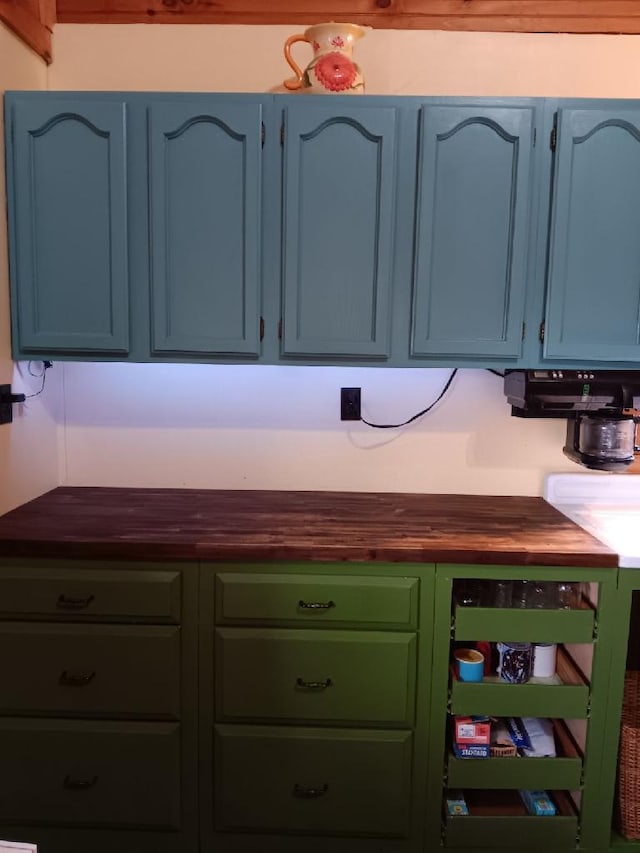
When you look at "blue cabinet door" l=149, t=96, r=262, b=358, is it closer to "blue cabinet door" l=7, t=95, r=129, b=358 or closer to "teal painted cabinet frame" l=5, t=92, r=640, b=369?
"teal painted cabinet frame" l=5, t=92, r=640, b=369

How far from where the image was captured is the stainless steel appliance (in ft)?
6.10

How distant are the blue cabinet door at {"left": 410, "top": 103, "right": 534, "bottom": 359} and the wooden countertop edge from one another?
612 mm

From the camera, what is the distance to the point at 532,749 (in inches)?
67.4

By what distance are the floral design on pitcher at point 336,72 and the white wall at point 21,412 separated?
925 mm

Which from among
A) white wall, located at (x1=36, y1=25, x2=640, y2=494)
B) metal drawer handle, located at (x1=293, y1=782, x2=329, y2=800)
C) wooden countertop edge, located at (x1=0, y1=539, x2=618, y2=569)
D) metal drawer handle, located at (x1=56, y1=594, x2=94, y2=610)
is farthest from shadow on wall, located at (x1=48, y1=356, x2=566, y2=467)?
metal drawer handle, located at (x1=293, y1=782, x2=329, y2=800)

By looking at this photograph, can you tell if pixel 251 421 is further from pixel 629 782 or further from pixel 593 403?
pixel 629 782

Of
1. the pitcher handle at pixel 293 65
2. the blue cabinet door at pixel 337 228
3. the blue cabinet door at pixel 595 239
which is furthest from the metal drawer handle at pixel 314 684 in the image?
the pitcher handle at pixel 293 65

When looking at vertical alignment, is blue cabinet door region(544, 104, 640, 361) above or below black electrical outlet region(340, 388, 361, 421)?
above

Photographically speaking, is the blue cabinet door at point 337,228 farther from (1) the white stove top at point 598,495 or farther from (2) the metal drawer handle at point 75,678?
(2) the metal drawer handle at point 75,678

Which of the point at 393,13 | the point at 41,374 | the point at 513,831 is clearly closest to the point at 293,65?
the point at 393,13

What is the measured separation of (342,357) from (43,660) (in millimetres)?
1199

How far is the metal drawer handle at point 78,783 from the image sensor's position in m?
1.69

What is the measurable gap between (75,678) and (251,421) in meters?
0.98

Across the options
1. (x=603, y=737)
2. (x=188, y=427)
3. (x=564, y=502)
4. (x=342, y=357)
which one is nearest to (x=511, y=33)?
(x=342, y=357)
